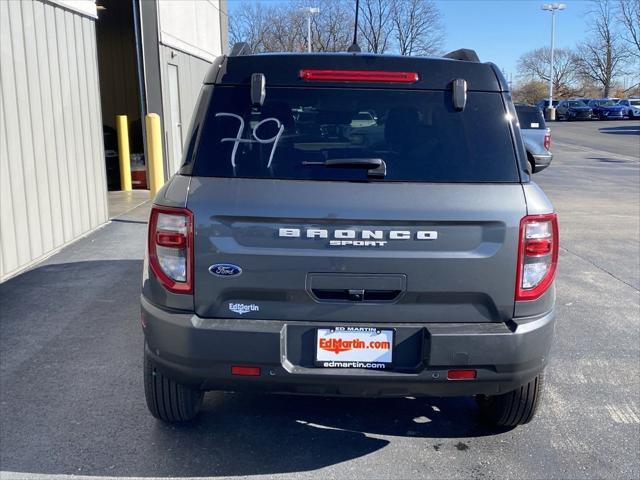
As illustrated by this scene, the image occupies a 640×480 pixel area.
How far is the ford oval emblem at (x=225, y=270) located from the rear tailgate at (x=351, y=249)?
0.6 inches

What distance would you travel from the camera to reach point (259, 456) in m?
3.51

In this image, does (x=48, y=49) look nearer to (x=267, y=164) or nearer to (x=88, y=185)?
(x=88, y=185)

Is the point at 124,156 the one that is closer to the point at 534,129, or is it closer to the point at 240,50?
the point at 534,129

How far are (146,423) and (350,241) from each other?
1.73 meters

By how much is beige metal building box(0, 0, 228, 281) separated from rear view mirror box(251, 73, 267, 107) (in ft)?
14.5

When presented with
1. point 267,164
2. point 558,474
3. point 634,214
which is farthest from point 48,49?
point 634,214

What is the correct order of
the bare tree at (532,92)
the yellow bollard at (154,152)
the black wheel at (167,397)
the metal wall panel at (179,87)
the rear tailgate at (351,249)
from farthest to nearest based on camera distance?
the bare tree at (532,92), the metal wall panel at (179,87), the yellow bollard at (154,152), the black wheel at (167,397), the rear tailgate at (351,249)

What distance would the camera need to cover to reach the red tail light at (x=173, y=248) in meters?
3.04

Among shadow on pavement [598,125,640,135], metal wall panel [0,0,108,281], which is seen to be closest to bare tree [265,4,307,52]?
shadow on pavement [598,125,640,135]

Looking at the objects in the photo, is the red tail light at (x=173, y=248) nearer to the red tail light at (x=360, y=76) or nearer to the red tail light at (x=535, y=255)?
the red tail light at (x=360, y=76)

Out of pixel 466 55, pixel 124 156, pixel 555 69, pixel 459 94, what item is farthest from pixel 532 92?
pixel 459 94

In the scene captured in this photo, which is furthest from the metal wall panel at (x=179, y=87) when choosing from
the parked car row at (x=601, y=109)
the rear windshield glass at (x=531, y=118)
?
the parked car row at (x=601, y=109)

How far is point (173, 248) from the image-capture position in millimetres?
3072

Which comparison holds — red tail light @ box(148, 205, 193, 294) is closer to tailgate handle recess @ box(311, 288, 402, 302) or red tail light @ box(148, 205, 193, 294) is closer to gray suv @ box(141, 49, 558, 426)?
gray suv @ box(141, 49, 558, 426)
